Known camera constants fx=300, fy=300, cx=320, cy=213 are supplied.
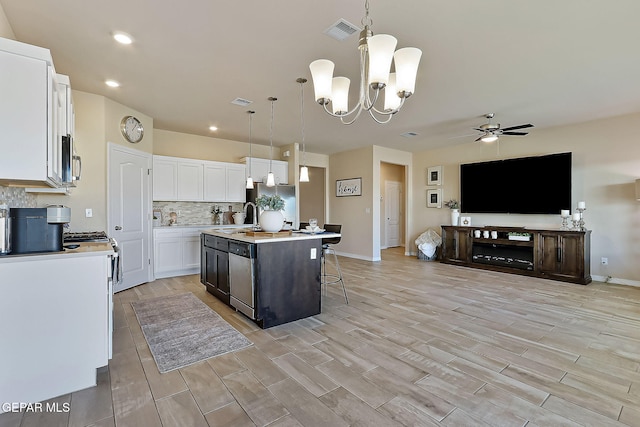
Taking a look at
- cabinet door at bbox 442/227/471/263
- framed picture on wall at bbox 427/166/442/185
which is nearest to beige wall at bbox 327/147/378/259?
framed picture on wall at bbox 427/166/442/185

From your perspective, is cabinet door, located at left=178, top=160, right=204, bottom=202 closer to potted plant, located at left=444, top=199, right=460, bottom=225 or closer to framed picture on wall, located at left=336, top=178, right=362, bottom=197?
framed picture on wall, located at left=336, top=178, right=362, bottom=197

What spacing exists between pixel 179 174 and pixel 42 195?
78.6 inches

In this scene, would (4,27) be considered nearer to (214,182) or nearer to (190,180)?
(190,180)

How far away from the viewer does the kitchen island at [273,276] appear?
9.96 ft

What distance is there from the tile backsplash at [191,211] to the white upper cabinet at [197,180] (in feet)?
1.01

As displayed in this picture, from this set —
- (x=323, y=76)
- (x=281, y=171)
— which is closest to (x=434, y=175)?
A: (x=281, y=171)

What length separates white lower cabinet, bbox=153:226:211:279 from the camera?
509 centimetres

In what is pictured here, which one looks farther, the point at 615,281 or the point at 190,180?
the point at 190,180

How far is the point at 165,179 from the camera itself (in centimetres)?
529

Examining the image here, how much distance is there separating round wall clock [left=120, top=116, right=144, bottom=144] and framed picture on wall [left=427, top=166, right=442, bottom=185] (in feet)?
20.4

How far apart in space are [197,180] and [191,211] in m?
0.67

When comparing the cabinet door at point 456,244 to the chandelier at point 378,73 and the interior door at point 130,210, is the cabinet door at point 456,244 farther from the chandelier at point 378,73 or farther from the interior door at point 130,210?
the interior door at point 130,210

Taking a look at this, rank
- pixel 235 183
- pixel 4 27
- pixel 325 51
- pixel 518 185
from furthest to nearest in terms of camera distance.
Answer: pixel 235 183
pixel 518 185
pixel 325 51
pixel 4 27

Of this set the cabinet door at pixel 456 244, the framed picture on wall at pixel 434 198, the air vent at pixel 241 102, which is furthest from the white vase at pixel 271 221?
the framed picture on wall at pixel 434 198
